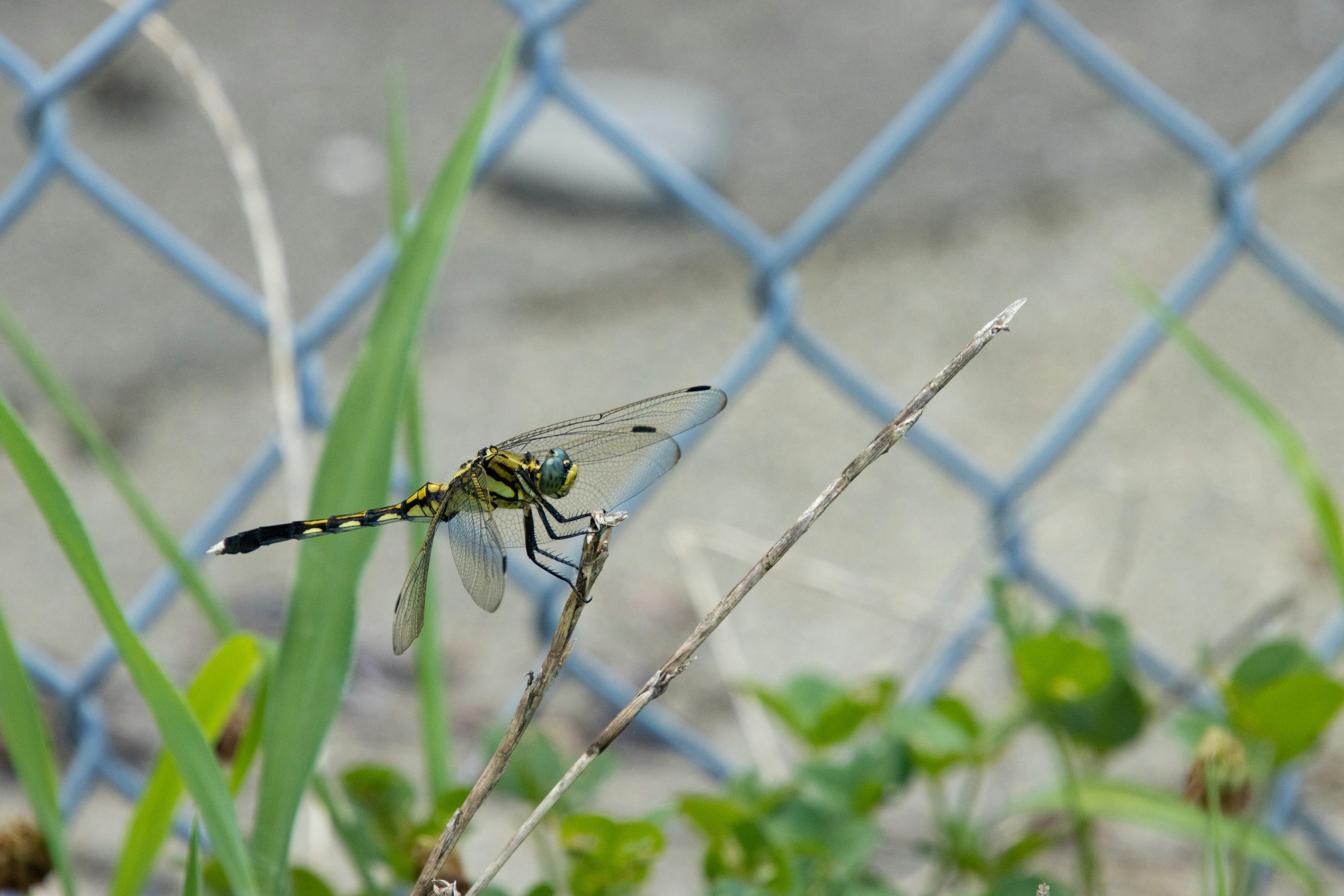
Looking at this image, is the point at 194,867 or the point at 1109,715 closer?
the point at 194,867

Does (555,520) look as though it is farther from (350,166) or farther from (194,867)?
(350,166)

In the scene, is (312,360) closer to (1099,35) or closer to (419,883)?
(419,883)

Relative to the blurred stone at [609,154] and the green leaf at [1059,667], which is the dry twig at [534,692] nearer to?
the green leaf at [1059,667]

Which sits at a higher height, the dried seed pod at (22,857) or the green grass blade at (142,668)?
the green grass blade at (142,668)

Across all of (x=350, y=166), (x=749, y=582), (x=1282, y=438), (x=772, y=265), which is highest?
(x=350, y=166)

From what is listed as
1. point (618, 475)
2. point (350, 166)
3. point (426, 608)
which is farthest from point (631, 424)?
point (350, 166)

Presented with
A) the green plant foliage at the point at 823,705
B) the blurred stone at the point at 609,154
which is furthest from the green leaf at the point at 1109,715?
→ the blurred stone at the point at 609,154

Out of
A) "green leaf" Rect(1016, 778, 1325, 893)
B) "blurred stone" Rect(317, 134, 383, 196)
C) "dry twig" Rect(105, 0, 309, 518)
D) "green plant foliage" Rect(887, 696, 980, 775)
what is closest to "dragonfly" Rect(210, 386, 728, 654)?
"dry twig" Rect(105, 0, 309, 518)
